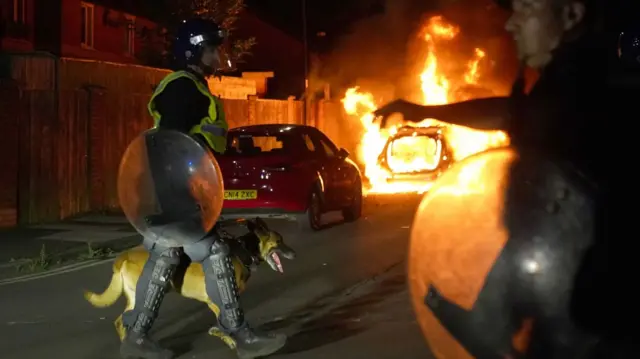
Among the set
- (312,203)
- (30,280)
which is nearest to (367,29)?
(312,203)

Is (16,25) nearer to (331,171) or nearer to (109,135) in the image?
(109,135)

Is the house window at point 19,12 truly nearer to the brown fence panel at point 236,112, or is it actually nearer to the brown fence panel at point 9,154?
the brown fence panel at point 236,112

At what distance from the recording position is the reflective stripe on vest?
18.5ft

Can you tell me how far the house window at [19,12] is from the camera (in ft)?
73.0

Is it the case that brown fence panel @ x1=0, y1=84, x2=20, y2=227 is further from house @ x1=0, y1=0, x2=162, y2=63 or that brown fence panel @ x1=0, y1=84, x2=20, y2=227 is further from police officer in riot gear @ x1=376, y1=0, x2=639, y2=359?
police officer in riot gear @ x1=376, y1=0, x2=639, y2=359

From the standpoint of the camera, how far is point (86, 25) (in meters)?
25.2

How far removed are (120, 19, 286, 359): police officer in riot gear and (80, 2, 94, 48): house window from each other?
787 inches

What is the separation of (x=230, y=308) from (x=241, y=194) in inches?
331

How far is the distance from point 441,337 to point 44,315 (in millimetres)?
5886

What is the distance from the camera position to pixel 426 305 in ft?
9.60

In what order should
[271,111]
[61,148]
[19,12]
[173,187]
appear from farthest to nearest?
[271,111] → [19,12] → [61,148] → [173,187]

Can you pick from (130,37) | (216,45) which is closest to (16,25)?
(130,37)

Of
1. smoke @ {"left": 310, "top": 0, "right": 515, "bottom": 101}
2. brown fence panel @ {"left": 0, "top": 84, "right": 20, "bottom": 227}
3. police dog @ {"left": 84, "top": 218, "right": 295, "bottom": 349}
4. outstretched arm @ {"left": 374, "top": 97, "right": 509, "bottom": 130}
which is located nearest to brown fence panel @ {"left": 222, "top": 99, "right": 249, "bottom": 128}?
brown fence panel @ {"left": 0, "top": 84, "right": 20, "bottom": 227}

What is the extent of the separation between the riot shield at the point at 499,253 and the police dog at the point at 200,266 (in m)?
3.03
